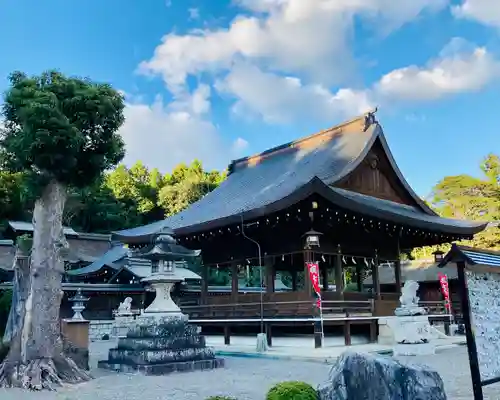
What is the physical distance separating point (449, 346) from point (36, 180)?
37.5 ft

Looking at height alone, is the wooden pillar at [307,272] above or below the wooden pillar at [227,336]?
above

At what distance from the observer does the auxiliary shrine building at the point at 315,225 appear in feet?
41.8

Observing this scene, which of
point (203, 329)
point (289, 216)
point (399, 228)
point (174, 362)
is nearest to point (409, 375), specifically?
point (174, 362)

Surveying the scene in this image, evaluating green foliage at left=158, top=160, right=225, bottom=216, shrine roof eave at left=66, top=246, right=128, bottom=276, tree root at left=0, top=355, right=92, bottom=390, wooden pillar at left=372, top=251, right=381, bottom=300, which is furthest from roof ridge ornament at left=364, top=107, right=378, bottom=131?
green foliage at left=158, top=160, right=225, bottom=216

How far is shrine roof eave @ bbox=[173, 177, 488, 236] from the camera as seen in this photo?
11312mm

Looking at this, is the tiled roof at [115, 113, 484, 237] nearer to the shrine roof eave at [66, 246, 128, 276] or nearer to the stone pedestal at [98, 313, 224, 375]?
the stone pedestal at [98, 313, 224, 375]

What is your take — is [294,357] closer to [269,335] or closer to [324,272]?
[269,335]

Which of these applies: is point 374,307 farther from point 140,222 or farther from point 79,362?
point 140,222

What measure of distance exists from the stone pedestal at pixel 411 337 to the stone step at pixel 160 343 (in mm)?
4808

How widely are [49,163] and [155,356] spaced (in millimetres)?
4125

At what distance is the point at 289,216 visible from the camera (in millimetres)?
12773

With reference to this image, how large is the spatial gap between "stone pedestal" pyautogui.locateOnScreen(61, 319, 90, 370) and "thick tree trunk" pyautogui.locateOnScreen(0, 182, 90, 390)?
1.23 m

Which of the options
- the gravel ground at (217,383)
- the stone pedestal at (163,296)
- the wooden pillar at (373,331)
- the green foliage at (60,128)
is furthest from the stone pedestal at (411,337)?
the green foliage at (60,128)

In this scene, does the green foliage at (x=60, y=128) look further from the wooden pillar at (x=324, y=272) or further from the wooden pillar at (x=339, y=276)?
the wooden pillar at (x=324, y=272)
